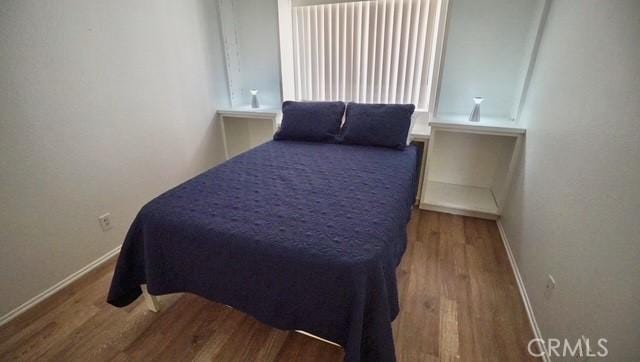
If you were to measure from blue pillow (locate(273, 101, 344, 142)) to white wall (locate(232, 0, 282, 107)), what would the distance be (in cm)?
78

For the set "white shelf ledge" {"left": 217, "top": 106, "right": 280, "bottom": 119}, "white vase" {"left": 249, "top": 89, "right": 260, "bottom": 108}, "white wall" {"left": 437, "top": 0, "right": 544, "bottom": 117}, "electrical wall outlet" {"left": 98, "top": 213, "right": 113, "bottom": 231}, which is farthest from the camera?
"white vase" {"left": 249, "top": 89, "right": 260, "bottom": 108}

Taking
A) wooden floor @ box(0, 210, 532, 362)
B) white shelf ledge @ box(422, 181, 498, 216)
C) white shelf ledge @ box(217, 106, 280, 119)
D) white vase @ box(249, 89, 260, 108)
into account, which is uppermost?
white vase @ box(249, 89, 260, 108)

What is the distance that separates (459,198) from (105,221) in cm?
280

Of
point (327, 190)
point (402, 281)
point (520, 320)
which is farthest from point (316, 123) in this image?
point (520, 320)

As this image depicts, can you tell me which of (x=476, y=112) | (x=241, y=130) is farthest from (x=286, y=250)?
(x=241, y=130)

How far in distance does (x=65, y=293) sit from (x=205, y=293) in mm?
1089

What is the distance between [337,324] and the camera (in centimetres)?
96

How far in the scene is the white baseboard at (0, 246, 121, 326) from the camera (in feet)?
4.62

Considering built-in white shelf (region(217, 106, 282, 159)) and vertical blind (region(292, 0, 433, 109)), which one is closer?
vertical blind (region(292, 0, 433, 109))

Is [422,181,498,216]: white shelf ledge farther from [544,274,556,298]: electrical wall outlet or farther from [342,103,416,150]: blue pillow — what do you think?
[544,274,556,298]: electrical wall outlet

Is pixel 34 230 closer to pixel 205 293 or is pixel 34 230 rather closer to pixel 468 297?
pixel 205 293

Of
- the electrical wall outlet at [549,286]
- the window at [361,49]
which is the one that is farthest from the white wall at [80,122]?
the electrical wall outlet at [549,286]

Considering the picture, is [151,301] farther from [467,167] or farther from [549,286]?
[467,167]

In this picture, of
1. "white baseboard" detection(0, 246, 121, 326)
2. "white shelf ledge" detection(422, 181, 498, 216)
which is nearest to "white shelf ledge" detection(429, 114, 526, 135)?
"white shelf ledge" detection(422, 181, 498, 216)
